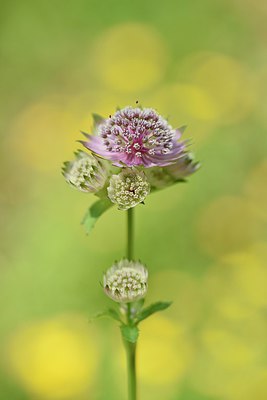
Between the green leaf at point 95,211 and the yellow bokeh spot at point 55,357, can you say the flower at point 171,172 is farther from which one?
the yellow bokeh spot at point 55,357

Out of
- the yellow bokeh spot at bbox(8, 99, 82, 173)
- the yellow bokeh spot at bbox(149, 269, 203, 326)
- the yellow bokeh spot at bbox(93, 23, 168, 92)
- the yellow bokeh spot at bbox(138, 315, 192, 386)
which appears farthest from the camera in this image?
the yellow bokeh spot at bbox(93, 23, 168, 92)

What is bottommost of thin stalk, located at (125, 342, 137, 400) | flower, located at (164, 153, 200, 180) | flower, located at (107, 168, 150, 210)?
thin stalk, located at (125, 342, 137, 400)

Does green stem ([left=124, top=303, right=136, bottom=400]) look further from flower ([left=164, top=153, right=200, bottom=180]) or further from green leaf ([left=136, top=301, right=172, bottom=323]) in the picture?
flower ([left=164, top=153, right=200, bottom=180])

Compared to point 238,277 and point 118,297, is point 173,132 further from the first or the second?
point 238,277

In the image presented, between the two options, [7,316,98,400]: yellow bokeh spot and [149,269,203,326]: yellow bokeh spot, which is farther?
[149,269,203,326]: yellow bokeh spot

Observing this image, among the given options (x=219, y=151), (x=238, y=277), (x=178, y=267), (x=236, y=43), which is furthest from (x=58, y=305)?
(x=236, y=43)

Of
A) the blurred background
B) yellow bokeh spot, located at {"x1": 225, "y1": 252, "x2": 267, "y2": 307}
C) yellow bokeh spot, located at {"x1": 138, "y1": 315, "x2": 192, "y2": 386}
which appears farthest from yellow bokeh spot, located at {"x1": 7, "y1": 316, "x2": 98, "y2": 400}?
yellow bokeh spot, located at {"x1": 225, "y1": 252, "x2": 267, "y2": 307}

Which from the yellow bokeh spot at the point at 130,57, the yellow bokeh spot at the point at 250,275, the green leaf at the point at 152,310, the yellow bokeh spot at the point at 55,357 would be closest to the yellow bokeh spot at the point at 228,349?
the yellow bokeh spot at the point at 250,275
